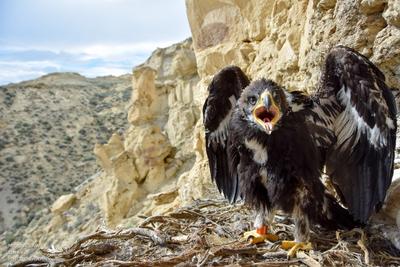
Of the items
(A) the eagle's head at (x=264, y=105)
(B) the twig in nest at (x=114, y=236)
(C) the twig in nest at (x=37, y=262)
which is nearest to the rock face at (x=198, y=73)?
(A) the eagle's head at (x=264, y=105)

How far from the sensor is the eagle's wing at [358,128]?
313cm

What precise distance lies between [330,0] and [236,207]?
2201 mm

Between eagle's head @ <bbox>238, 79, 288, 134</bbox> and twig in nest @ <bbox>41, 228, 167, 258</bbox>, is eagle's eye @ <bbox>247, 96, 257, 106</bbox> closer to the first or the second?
eagle's head @ <bbox>238, 79, 288, 134</bbox>

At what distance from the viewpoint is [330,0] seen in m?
4.64

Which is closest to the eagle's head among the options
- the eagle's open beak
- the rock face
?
the eagle's open beak

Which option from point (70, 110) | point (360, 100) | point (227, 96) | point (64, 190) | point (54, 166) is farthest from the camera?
point (70, 110)

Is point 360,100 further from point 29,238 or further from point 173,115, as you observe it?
point 29,238

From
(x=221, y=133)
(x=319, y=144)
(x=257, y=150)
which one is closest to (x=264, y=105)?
(x=257, y=150)

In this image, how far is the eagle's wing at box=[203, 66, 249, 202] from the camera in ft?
12.1

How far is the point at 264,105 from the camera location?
291cm

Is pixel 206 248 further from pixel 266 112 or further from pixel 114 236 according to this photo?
pixel 266 112

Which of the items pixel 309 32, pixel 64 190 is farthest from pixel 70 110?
pixel 309 32

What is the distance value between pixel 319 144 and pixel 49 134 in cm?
2528

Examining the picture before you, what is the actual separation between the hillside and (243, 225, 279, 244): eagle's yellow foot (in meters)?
17.4
